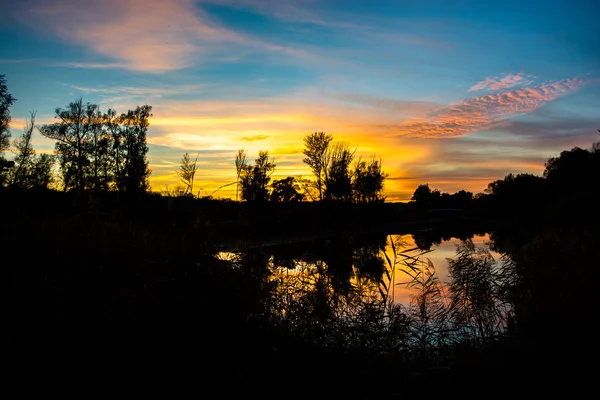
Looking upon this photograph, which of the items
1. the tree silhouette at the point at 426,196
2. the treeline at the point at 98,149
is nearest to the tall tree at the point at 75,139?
the treeline at the point at 98,149

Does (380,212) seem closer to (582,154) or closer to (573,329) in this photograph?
(582,154)

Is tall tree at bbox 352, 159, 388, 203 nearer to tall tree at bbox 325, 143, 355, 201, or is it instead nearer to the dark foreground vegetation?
tall tree at bbox 325, 143, 355, 201

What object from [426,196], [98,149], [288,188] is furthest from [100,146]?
[426,196]

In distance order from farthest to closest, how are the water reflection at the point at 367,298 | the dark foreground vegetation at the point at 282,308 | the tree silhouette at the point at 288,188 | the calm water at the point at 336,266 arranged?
the tree silhouette at the point at 288,188, the calm water at the point at 336,266, the water reflection at the point at 367,298, the dark foreground vegetation at the point at 282,308

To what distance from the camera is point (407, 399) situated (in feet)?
22.4

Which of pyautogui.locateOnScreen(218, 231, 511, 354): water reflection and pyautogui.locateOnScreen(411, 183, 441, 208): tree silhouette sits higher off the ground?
pyautogui.locateOnScreen(411, 183, 441, 208): tree silhouette

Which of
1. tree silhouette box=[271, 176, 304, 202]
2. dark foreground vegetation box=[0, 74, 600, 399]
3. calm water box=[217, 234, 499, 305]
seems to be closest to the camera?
dark foreground vegetation box=[0, 74, 600, 399]

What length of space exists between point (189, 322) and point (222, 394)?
1.57m

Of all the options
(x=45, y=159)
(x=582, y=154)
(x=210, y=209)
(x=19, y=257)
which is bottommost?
(x=19, y=257)

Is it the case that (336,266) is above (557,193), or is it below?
below

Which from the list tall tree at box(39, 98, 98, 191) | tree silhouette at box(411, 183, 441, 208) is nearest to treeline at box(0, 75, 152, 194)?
tall tree at box(39, 98, 98, 191)

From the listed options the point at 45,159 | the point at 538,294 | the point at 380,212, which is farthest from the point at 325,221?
the point at 538,294

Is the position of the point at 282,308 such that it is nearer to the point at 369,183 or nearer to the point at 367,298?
the point at 367,298

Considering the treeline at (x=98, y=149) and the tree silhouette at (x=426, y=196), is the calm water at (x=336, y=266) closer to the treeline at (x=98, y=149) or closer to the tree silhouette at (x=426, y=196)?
the treeline at (x=98, y=149)
